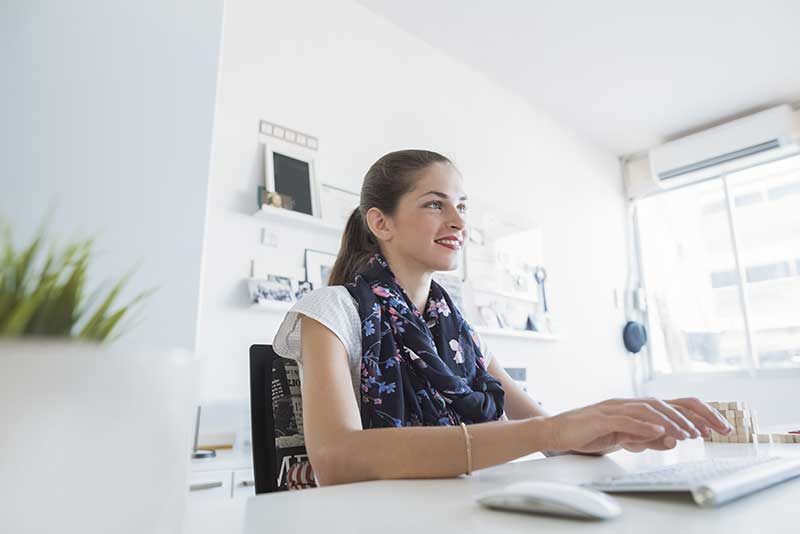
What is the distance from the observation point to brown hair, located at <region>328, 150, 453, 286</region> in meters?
1.37

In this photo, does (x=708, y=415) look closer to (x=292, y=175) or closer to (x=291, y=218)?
(x=291, y=218)

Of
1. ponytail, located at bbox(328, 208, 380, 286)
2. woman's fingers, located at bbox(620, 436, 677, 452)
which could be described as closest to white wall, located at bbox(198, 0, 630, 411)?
ponytail, located at bbox(328, 208, 380, 286)

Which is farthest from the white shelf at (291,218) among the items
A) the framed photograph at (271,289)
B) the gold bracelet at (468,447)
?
the gold bracelet at (468,447)

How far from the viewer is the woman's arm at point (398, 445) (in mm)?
723

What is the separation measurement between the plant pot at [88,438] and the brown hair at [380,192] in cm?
→ 104

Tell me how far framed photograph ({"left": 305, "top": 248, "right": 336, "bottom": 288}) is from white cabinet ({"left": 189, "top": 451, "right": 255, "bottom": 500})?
0.79 metres

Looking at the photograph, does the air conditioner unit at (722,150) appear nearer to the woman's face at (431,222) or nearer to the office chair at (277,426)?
Result: the woman's face at (431,222)

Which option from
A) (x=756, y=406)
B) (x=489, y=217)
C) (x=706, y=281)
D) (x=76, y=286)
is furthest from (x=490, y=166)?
(x=76, y=286)

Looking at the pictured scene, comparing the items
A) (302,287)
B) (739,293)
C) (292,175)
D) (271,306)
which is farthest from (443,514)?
(739,293)

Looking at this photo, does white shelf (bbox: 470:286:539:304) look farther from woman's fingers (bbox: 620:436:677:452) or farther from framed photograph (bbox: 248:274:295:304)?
woman's fingers (bbox: 620:436:677:452)

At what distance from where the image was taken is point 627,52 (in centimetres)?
322

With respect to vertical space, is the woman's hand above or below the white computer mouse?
above

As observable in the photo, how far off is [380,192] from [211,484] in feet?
3.06

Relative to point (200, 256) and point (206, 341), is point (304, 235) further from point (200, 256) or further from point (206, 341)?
point (200, 256)
